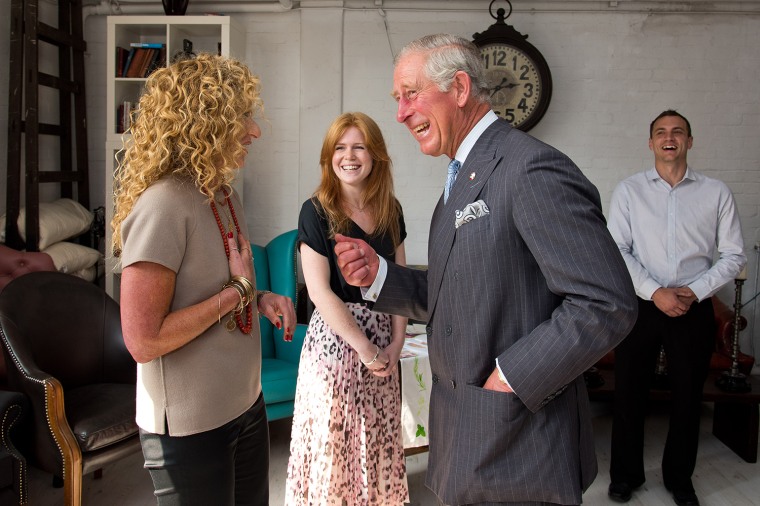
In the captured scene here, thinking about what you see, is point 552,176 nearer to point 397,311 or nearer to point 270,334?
point 397,311

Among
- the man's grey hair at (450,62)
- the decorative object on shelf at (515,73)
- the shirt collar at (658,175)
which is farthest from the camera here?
the decorative object on shelf at (515,73)

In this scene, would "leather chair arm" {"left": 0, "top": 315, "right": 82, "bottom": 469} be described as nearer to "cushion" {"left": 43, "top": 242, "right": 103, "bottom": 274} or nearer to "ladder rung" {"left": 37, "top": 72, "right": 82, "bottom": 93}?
"cushion" {"left": 43, "top": 242, "right": 103, "bottom": 274}

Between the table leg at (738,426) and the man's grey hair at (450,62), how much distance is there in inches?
124

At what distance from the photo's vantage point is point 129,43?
5035 millimetres

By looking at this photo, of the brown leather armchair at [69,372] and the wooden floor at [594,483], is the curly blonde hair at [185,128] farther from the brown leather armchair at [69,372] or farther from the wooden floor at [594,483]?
the wooden floor at [594,483]

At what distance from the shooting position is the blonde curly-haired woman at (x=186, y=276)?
5.11 feet

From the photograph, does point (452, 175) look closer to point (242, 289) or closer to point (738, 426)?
point (242, 289)

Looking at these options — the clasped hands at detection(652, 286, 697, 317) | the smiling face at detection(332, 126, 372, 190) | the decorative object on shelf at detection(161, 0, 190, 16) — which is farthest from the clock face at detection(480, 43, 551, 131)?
the smiling face at detection(332, 126, 372, 190)

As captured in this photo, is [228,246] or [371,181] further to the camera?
[371,181]

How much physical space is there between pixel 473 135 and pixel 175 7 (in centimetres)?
392

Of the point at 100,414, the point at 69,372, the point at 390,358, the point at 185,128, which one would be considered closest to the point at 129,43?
the point at 69,372

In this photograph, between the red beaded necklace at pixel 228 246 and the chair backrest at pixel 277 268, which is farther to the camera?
the chair backrest at pixel 277 268

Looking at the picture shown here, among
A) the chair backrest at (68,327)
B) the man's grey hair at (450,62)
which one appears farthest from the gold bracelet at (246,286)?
the chair backrest at (68,327)

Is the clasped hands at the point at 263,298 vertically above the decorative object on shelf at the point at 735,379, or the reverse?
the clasped hands at the point at 263,298
